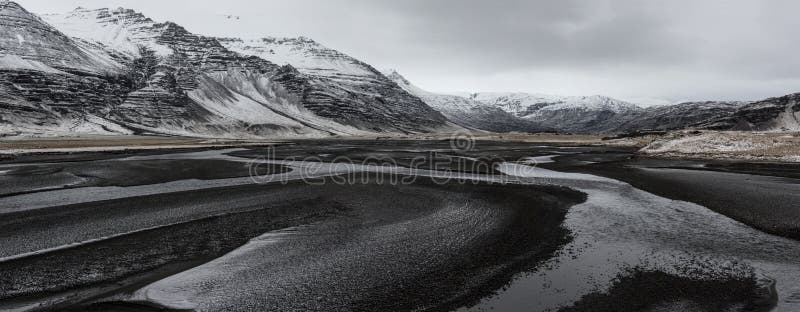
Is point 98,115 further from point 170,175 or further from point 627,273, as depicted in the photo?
point 627,273

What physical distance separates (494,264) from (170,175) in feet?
109

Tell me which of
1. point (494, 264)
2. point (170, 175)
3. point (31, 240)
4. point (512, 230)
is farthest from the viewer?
point (170, 175)

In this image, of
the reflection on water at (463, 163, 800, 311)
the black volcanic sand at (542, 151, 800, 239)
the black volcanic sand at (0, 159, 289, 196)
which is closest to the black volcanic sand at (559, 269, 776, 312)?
the reflection on water at (463, 163, 800, 311)

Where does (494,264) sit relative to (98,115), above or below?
below

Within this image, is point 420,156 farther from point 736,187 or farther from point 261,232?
point 261,232

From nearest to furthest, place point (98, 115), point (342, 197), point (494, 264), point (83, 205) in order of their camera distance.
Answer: point (494, 264) < point (83, 205) < point (342, 197) < point (98, 115)

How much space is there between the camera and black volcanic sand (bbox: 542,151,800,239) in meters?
20.0

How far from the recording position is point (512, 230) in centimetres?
1856

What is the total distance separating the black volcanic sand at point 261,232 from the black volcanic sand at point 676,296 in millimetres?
2596

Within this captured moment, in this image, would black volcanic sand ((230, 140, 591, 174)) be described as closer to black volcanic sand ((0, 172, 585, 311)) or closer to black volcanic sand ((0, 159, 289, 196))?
black volcanic sand ((0, 159, 289, 196))

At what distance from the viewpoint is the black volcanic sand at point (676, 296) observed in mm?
10555

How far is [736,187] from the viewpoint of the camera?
94.9ft

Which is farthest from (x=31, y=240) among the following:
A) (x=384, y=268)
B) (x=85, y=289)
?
(x=384, y=268)

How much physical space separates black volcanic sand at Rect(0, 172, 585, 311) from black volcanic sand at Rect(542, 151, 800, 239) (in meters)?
7.19
